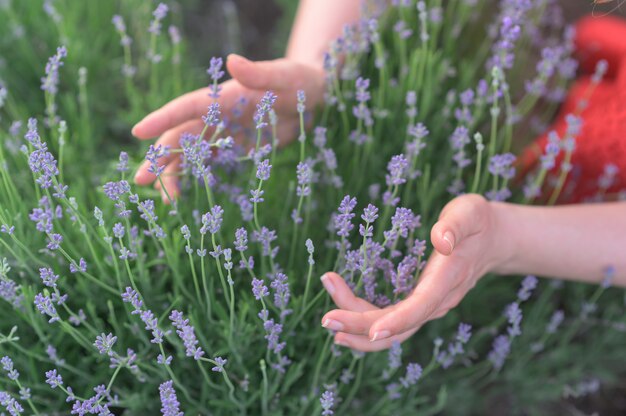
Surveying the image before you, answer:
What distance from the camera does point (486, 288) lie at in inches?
59.7

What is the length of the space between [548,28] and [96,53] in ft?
5.31

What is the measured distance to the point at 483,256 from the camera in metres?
1.23

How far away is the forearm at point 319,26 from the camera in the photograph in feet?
5.46

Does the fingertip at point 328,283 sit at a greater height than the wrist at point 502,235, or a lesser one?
greater

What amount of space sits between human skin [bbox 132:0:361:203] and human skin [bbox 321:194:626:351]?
39 cm

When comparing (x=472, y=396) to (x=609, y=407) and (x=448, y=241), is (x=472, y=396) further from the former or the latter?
(x=448, y=241)

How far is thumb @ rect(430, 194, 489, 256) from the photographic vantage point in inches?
39.2

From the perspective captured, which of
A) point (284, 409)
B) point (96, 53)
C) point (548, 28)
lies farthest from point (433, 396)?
point (548, 28)

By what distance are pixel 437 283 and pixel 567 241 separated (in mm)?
449

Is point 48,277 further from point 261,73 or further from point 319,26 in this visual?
point 319,26

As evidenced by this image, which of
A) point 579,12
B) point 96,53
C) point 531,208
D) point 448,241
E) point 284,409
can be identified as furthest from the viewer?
point 579,12

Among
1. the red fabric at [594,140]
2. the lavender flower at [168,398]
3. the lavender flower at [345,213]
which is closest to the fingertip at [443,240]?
the lavender flower at [345,213]

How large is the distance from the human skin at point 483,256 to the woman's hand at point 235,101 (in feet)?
1.25

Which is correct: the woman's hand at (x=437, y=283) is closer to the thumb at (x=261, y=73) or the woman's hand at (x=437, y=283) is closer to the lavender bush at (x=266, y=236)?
the lavender bush at (x=266, y=236)
